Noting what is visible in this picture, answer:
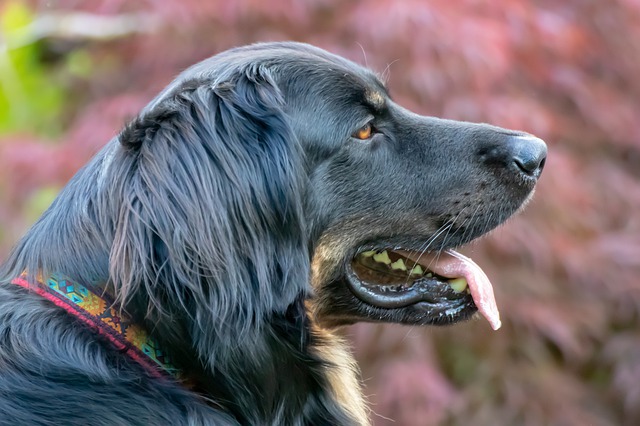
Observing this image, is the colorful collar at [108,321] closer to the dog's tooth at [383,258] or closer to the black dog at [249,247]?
the black dog at [249,247]

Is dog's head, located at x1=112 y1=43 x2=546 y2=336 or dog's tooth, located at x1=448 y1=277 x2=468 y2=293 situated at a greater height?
dog's head, located at x1=112 y1=43 x2=546 y2=336

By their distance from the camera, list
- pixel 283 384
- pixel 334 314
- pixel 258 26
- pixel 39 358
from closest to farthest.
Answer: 1. pixel 39 358
2. pixel 283 384
3. pixel 334 314
4. pixel 258 26

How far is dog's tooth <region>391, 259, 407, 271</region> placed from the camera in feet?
9.07

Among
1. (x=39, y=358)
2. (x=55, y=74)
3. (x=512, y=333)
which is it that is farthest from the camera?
(x=55, y=74)

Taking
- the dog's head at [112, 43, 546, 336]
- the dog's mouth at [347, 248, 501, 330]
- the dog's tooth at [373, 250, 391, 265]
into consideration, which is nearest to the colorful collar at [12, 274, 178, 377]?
the dog's head at [112, 43, 546, 336]

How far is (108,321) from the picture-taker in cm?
219

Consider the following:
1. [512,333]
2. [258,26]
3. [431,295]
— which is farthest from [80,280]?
[512,333]

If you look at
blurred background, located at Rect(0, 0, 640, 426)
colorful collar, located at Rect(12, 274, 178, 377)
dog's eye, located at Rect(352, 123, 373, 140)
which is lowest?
blurred background, located at Rect(0, 0, 640, 426)

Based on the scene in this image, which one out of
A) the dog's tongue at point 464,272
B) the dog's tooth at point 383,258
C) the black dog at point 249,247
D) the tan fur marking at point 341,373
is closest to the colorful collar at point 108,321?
the black dog at point 249,247

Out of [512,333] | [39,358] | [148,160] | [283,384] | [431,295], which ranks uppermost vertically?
[148,160]

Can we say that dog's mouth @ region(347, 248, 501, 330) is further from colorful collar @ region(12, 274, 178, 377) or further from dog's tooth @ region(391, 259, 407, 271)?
colorful collar @ region(12, 274, 178, 377)

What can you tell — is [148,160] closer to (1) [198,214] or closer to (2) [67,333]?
(1) [198,214]

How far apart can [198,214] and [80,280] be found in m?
0.35

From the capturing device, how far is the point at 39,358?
7.02 ft
